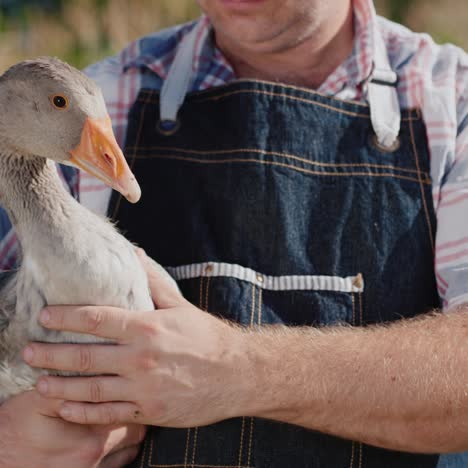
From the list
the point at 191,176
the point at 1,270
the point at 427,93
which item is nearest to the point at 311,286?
the point at 191,176

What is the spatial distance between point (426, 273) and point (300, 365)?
18.3 inches

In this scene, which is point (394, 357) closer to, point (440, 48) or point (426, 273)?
point (426, 273)

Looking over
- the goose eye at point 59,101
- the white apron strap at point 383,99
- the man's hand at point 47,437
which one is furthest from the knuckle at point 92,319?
the white apron strap at point 383,99

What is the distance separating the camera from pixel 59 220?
1.87 meters

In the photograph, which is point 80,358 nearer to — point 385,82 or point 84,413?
point 84,413

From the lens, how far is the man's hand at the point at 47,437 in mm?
1921

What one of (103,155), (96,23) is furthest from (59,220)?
(96,23)

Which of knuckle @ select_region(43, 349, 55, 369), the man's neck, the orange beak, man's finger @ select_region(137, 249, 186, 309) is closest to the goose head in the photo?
the orange beak

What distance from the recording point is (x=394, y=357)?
6.20 feet

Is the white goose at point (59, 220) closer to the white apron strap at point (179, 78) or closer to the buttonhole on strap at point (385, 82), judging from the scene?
the white apron strap at point (179, 78)

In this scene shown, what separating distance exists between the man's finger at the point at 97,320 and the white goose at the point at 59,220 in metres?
0.04

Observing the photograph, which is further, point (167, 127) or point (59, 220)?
point (167, 127)

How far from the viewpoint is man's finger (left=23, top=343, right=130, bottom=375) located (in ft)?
5.92

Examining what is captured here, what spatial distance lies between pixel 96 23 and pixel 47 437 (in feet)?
10.2
